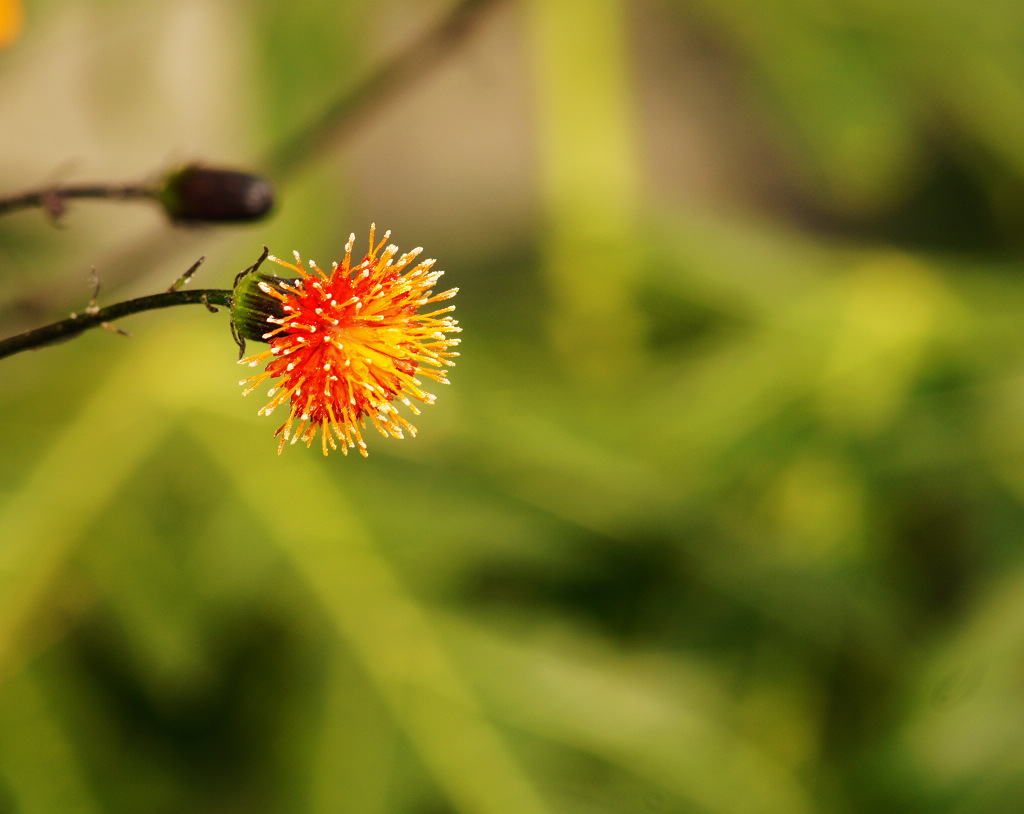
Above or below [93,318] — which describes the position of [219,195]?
above

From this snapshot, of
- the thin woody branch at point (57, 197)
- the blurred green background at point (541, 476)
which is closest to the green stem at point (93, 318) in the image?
the thin woody branch at point (57, 197)

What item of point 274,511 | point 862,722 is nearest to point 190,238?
point 274,511

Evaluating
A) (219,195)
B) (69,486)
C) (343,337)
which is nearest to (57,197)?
(219,195)

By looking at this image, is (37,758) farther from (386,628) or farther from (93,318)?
(93,318)

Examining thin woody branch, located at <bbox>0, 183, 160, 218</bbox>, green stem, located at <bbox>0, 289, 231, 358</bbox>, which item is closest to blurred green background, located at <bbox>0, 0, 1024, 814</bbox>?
thin woody branch, located at <bbox>0, 183, 160, 218</bbox>

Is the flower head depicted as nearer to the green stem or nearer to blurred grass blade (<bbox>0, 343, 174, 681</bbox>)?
the green stem

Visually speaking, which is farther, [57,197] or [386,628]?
[386,628]
